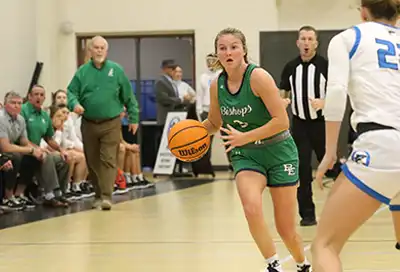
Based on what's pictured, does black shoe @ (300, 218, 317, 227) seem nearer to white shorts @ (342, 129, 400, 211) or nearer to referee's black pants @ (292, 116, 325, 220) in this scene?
referee's black pants @ (292, 116, 325, 220)

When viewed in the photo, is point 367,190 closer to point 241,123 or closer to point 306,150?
point 241,123

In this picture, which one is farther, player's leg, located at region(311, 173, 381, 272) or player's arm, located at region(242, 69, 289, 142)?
player's arm, located at region(242, 69, 289, 142)

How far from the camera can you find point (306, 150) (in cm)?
747

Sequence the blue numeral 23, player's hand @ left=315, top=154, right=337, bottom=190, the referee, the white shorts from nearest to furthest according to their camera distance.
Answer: the white shorts < the blue numeral 23 < player's hand @ left=315, top=154, right=337, bottom=190 < the referee

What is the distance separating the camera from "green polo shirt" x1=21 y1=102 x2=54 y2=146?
9.86 metres

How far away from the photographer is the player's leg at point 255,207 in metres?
4.48

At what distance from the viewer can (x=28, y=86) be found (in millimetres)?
14102

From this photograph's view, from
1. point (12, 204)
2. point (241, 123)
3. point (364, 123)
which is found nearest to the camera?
point (364, 123)

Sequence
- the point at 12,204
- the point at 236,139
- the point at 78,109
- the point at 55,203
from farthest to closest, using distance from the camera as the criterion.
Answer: the point at 55,203 < the point at 12,204 < the point at 78,109 < the point at 236,139

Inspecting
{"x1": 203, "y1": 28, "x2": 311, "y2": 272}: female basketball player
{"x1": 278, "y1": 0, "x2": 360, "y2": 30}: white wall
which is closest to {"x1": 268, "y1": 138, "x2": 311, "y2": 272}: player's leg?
{"x1": 203, "y1": 28, "x2": 311, "y2": 272}: female basketball player

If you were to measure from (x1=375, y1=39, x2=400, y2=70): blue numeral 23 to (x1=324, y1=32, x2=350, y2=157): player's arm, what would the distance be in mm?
138

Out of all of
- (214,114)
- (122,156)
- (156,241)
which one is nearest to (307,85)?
(156,241)

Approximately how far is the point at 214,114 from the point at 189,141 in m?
0.25

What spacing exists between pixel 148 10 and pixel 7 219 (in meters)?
8.57
